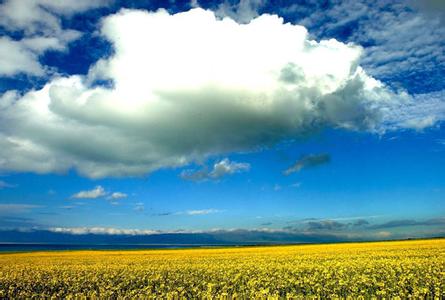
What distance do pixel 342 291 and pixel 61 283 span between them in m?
20.4

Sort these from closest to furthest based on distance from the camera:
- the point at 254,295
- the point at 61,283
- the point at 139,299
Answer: the point at 139,299, the point at 254,295, the point at 61,283

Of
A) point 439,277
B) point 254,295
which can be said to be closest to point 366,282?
point 439,277

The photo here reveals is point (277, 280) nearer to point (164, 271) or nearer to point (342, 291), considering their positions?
point (342, 291)

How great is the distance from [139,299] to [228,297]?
4.93 meters

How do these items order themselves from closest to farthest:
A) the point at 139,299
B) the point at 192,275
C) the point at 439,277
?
the point at 139,299
the point at 439,277
the point at 192,275

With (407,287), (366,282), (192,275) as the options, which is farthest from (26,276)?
(407,287)

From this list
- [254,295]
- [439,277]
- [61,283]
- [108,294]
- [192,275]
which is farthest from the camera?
[192,275]

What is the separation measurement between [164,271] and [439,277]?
22.1 meters

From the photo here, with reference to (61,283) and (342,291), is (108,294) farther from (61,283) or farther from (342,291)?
(342,291)

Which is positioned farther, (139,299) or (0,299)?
(0,299)

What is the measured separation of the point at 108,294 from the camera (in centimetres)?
2250

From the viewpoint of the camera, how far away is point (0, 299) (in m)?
23.2

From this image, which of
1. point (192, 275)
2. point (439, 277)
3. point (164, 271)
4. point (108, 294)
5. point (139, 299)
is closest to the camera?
point (139, 299)

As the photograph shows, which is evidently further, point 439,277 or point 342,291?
point 439,277
